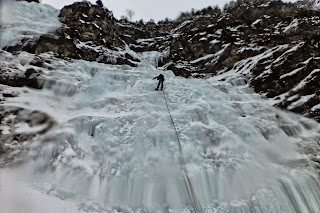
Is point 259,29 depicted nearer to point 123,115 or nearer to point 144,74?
point 144,74

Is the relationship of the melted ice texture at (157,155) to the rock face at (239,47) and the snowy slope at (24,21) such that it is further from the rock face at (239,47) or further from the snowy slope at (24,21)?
the snowy slope at (24,21)

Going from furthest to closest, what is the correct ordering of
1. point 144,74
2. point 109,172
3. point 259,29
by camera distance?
1. point 259,29
2. point 144,74
3. point 109,172

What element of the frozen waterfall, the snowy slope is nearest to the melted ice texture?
the frozen waterfall

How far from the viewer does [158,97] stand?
10812 mm

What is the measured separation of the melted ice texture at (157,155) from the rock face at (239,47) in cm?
212

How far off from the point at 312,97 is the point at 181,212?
27.0ft

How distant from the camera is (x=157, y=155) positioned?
7.16m

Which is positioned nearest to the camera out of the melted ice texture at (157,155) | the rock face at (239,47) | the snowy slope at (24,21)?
the melted ice texture at (157,155)

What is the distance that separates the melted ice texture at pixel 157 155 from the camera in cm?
590

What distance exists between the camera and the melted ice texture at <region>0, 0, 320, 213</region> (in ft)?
19.4

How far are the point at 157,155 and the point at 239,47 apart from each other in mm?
13477

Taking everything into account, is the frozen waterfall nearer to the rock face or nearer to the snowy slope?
the rock face

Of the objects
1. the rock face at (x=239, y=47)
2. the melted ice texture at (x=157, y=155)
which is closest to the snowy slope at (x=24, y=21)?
the rock face at (x=239, y=47)

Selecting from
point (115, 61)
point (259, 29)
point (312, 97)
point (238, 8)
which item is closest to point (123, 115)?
point (312, 97)
